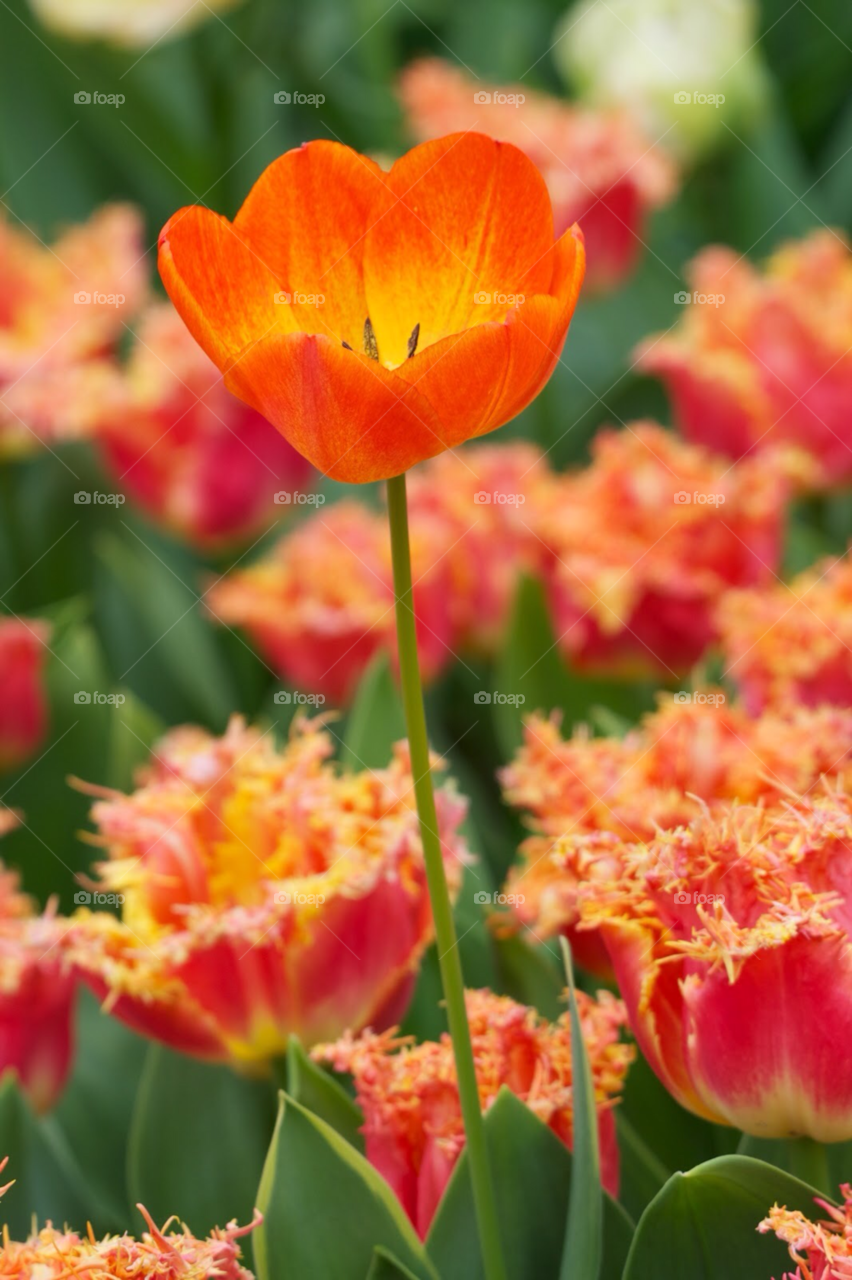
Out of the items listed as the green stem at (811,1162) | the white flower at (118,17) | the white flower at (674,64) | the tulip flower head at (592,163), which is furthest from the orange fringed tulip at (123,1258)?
the white flower at (118,17)

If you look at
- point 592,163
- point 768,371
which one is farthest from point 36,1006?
point 592,163

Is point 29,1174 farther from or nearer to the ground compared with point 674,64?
nearer to the ground

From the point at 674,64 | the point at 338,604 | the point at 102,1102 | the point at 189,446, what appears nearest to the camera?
the point at 102,1102

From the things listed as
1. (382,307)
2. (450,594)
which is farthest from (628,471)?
(382,307)

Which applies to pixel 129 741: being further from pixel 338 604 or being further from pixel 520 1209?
pixel 520 1209

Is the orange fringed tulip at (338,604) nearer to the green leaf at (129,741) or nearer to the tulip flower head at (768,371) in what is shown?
the green leaf at (129,741)

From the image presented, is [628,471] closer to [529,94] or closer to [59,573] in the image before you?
[59,573]
